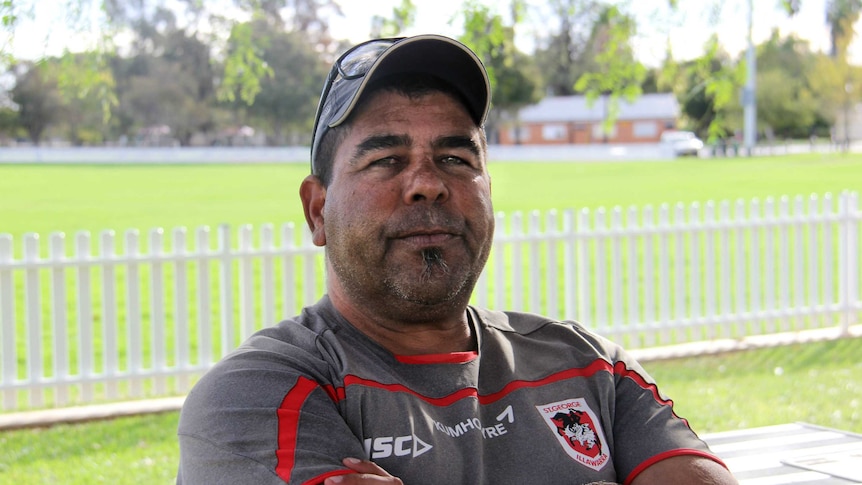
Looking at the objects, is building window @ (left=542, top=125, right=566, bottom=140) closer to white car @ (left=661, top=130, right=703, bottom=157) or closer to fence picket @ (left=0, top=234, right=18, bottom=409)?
white car @ (left=661, top=130, right=703, bottom=157)

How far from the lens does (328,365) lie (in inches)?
63.3

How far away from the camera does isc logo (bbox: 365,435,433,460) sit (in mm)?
1528

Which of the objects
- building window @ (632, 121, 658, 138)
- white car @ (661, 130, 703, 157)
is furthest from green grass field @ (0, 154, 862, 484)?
building window @ (632, 121, 658, 138)

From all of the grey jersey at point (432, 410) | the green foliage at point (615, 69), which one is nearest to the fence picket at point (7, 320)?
the green foliage at point (615, 69)

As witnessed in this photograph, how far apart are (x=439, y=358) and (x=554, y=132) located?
7397 centimetres

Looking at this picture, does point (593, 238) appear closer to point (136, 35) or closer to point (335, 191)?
point (335, 191)

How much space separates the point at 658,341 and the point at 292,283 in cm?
320

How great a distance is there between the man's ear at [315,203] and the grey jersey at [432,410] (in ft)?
0.41

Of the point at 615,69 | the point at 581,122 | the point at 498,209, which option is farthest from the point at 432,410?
the point at 581,122

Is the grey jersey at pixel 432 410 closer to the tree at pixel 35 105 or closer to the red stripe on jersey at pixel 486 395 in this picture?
the red stripe on jersey at pixel 486 395

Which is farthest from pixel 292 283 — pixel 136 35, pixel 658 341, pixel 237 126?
pixel 237 126

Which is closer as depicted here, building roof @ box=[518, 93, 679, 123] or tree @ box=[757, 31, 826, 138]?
tree @ box=[757, 31, 826, 138]

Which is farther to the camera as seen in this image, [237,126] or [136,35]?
[237,126]

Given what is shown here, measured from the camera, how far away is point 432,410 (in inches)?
62.6
